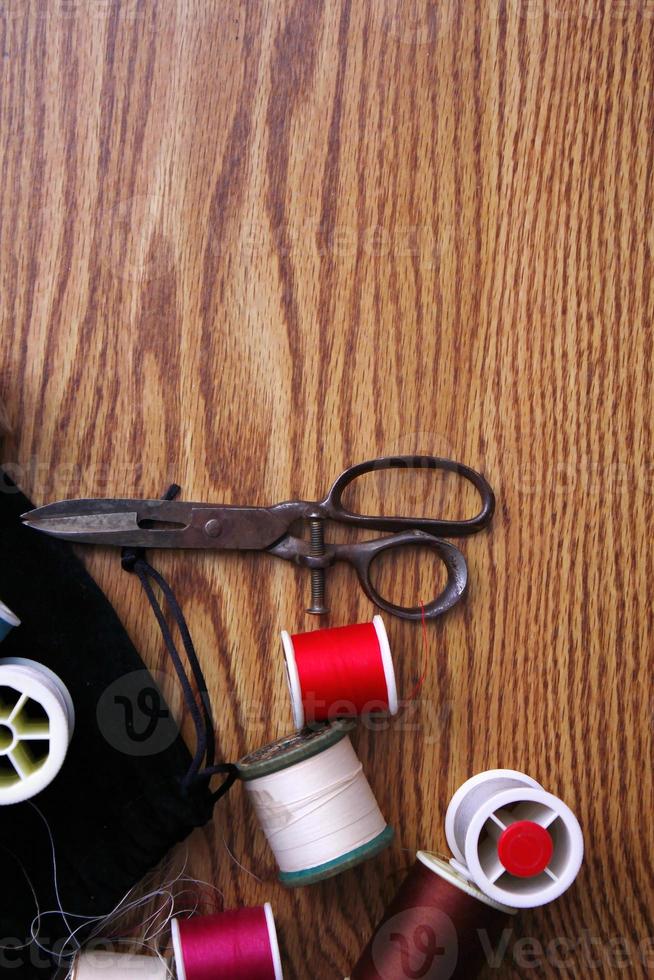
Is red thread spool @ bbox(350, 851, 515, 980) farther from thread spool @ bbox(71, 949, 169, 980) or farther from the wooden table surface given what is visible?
thread spool @ bbox(71, 949, 169, 980)

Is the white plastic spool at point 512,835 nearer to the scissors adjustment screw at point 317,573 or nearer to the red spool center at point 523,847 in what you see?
the red spool center at point 523,847

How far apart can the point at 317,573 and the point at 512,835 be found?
0.37 m

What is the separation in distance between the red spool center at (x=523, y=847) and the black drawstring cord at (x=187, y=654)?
32cm

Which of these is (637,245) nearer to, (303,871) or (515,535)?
(515,535)

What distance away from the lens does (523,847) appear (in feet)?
2.89

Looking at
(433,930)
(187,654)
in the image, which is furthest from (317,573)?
(433,930)

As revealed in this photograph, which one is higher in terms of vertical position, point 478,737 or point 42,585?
point 42,585

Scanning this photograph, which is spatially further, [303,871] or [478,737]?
[478,737]

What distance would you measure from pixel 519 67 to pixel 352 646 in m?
0.80

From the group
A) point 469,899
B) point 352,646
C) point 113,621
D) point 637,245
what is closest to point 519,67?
point 637,245

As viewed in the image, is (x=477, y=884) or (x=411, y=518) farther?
(x=411, y=518)

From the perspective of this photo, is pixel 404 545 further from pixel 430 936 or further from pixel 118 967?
pixel 118 967

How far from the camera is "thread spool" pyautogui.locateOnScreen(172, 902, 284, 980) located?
920 millimetres

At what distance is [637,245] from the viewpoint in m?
1.10
